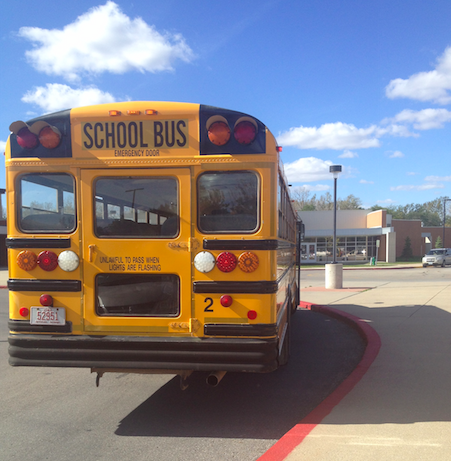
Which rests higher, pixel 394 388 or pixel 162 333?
pixel 162 333

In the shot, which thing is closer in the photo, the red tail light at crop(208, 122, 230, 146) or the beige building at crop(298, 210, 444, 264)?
the red tail light at crop(208, 122, 230, 146)

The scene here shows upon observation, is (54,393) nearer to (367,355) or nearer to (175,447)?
(175,447)

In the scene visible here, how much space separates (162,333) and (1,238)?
3366 centimetres

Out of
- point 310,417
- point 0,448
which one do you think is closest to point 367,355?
point 310,417

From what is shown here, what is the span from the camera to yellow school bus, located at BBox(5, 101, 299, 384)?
3791 millimetres

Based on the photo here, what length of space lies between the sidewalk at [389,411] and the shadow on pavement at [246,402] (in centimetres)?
35

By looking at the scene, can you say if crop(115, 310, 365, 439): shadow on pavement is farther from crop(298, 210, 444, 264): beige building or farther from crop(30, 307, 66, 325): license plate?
crop(298, 210, 444, 264): beige building

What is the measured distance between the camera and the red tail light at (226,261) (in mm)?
3785

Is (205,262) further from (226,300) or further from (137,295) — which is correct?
(137,295)

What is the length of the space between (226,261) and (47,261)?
5.48 feet

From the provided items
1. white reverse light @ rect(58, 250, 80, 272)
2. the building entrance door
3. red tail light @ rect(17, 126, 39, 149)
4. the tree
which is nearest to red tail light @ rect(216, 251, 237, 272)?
white reverse light @ rect(58, 250, 80, 272)

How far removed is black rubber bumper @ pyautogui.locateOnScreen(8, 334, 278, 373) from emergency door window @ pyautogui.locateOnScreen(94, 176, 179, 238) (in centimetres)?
98

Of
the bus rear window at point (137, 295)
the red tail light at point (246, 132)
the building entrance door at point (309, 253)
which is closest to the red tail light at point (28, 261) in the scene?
the bus rear window at point (137, 295)

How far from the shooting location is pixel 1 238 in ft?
108
